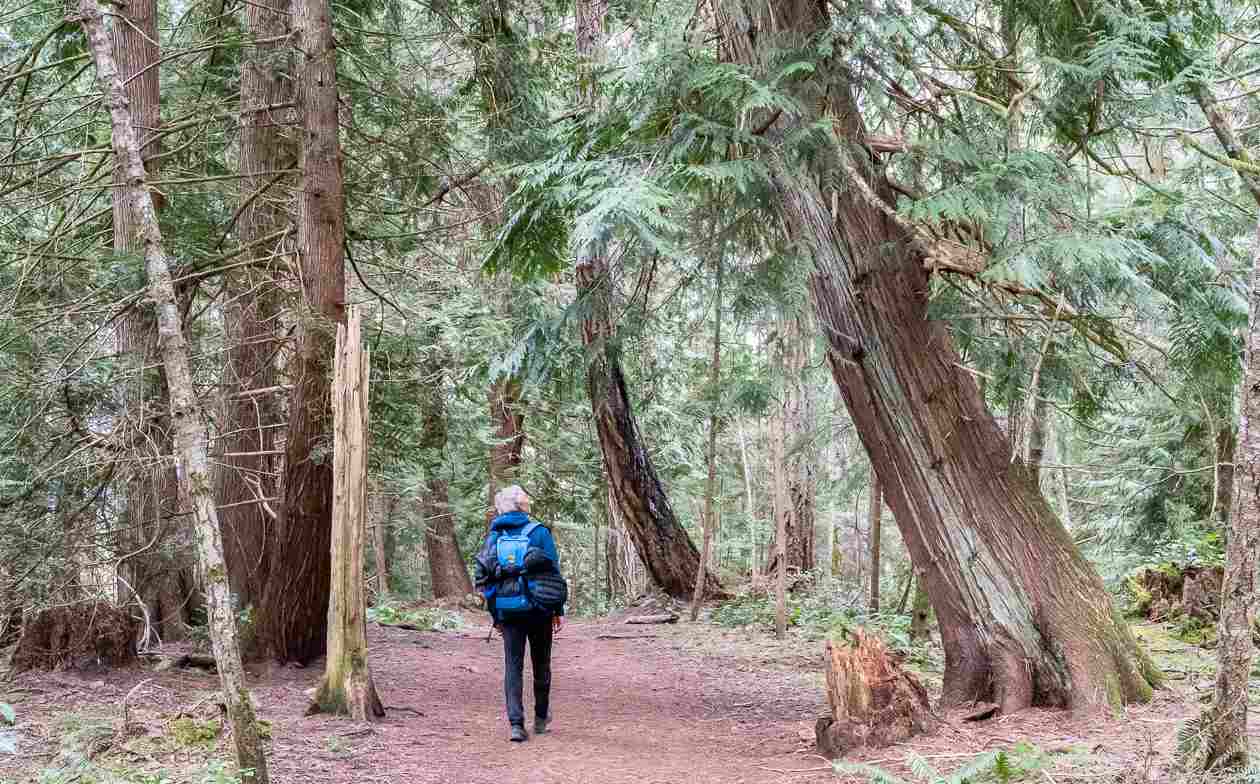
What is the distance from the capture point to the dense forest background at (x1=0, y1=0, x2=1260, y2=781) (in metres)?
6.11

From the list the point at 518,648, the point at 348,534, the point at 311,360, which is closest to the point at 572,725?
the point at 518,648

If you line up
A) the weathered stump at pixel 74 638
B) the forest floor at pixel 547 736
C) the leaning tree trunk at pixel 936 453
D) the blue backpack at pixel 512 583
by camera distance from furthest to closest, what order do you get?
1. the weathered stump at pixel 74 638
2. the blue backpack at pixel 512 583
3. the leaning tree trunk at pixel 936 453
4. the forest floor at pixel 547 736

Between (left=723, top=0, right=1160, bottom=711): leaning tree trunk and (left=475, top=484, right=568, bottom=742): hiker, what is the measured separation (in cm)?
251

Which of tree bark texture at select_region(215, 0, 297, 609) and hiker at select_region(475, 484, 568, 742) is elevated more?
tree bark texture at select_region(215, 0, 297, 609)

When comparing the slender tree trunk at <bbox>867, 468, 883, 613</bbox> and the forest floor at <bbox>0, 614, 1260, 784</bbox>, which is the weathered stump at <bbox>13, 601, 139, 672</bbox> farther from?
the slender tree trunk at <bbox>867, 468, 883, 613</bbox>

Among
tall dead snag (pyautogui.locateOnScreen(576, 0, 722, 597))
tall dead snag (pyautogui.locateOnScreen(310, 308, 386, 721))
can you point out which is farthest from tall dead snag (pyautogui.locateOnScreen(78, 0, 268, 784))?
tall dead snag (pyautogui.locateOnScreen(576, 0, 722, 597))

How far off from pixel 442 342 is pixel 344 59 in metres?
3.31

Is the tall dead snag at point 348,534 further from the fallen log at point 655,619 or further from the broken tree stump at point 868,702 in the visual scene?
the fallen log at point 655,619

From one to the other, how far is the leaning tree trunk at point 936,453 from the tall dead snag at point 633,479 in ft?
19.0

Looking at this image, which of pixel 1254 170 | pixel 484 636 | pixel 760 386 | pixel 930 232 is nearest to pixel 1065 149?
pixel 930 232

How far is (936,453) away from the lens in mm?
6836

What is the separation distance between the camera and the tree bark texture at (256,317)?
28.6 feet

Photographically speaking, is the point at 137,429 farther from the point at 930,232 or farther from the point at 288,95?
the point at 930,232

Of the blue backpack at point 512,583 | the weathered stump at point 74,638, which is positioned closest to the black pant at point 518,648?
the blue backpack at point 512,583
